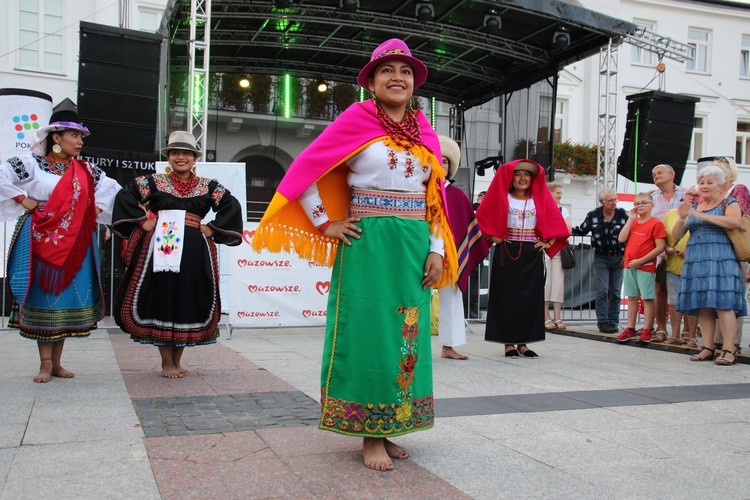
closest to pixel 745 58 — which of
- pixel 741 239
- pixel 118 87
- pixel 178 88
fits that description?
pixel 178 88

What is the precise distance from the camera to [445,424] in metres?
4.16

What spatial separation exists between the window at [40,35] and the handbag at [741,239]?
59.5 ft

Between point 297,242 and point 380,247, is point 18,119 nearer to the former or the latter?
point 297,242

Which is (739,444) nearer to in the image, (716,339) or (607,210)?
(716,339)

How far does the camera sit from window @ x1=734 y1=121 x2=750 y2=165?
28.5 m

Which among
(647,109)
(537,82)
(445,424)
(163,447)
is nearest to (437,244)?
(445,424)

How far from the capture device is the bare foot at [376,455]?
10.9 feet

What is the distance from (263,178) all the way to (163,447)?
57.7 feet

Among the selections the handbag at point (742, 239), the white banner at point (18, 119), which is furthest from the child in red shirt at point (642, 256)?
the white banner at point (18, 119)

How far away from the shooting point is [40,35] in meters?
19.8

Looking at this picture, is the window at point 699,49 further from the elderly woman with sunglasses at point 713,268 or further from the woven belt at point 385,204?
the woven belt at point 385,204

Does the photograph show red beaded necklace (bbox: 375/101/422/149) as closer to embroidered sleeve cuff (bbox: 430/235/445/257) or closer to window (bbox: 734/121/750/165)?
embroidered sleeve cuff (bbox: 430/235/445/257)

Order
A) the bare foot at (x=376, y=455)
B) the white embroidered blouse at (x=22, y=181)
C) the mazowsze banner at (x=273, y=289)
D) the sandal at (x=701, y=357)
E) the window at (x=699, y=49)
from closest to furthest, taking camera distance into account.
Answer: the bare foot at (x=376, y=455), the white embroidered blouse at (x=22, y=181), the sandal at (x=701, y=357), the mazowsze banner at (x=273, y=289), the window at (x=699, y=49)

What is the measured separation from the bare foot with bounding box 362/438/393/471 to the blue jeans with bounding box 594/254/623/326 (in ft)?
22.4
